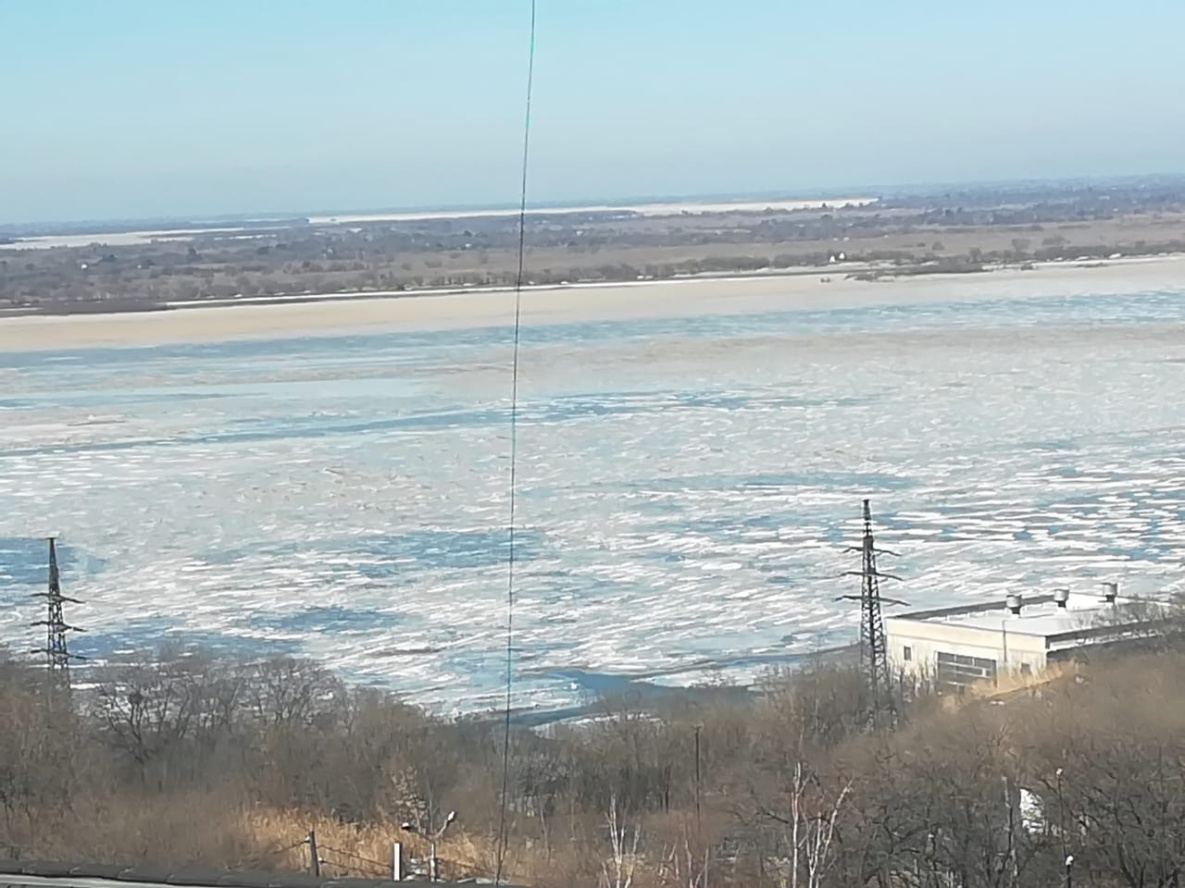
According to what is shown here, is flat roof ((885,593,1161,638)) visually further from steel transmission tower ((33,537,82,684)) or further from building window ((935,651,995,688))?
steel transmission tower ((33,537,82,684))

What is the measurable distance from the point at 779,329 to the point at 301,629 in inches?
128

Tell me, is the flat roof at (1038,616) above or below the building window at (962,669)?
above

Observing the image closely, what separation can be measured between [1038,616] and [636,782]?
184 cm

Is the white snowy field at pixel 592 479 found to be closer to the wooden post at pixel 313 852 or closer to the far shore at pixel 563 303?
the far shore at pixel 563 303

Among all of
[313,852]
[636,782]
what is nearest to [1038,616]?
[636,782]

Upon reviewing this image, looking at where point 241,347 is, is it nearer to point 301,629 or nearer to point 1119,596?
point 301,629

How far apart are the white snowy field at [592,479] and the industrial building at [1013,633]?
16 centimetres

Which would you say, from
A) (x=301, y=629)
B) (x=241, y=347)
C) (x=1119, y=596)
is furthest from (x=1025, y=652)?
(x=241, y=347)

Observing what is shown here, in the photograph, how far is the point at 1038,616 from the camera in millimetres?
6336

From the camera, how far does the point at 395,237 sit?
286 inches

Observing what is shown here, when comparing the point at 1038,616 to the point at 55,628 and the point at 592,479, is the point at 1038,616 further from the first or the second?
the point at 55,628

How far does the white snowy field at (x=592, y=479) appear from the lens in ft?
21.7

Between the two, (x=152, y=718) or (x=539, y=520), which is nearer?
(x=152, y=718)

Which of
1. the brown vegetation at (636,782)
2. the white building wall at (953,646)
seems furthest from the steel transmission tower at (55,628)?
the white building wall at (953,646)
